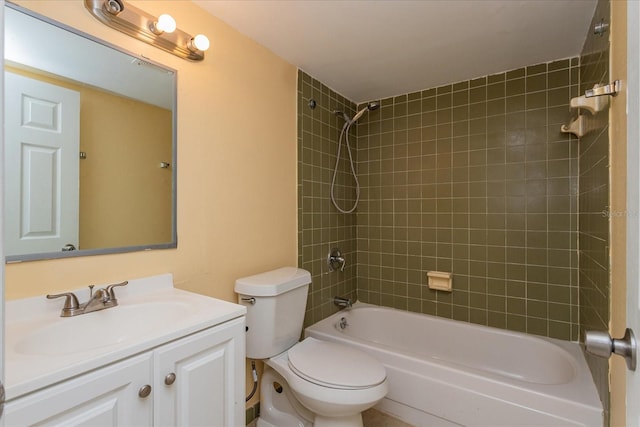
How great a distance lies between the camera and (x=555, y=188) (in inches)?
77.1

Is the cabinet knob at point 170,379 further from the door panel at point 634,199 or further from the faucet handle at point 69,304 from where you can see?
the door panel at point 634,199

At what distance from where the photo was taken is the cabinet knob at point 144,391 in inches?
31.7

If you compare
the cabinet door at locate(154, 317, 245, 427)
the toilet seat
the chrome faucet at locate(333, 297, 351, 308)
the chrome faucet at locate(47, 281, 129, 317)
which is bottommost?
the toilet seat

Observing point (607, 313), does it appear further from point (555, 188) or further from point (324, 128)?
point (324, 128)

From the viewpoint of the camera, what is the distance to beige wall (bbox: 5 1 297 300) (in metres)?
1.12

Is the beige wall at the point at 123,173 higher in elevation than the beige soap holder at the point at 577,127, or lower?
lower

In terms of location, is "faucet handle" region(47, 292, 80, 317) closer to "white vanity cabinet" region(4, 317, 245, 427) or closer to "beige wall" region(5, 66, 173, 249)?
"beige wall" region(5, 66, 173, 249)

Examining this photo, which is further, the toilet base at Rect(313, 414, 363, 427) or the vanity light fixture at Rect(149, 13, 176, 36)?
the toilet base at Rect(313, 414, 363, 427)

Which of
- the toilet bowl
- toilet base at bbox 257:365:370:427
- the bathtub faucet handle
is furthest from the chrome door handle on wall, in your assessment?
the bathtub faucet handle

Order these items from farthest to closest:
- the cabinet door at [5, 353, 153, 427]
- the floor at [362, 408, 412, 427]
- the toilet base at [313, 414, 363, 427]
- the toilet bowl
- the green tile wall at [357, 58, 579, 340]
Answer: the green tile wall at [357, 58, 579, 340], the floor at [362, 408, 412, 427], the toilet base at [313, 414, 363, 427], the toilet bowl, the cabinet door at [5, 353, 153, 427]

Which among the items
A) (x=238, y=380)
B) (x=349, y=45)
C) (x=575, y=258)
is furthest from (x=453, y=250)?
(x=238, y=380)

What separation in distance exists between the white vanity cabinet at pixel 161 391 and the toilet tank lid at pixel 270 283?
42cm

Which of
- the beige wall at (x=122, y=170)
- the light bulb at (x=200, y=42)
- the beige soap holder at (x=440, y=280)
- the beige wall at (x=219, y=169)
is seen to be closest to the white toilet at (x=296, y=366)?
the beige wall at (x=219, y=169)

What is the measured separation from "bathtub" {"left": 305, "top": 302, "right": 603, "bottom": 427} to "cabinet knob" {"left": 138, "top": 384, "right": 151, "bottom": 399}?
131 cm
